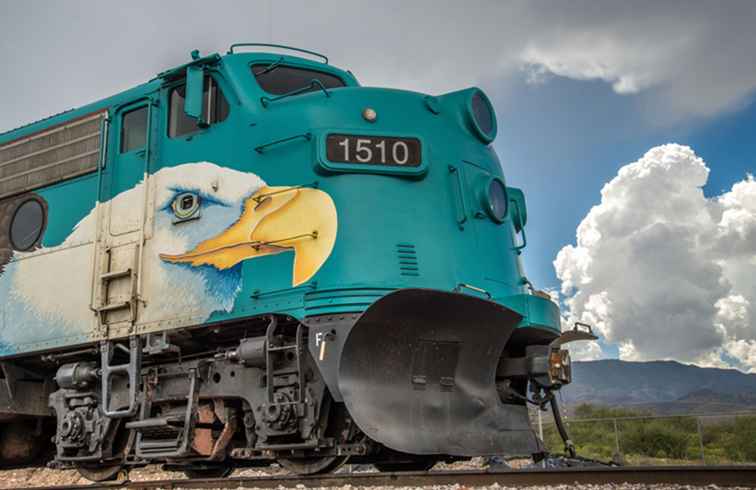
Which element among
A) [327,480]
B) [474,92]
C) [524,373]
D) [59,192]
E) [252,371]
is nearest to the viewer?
[327,480]

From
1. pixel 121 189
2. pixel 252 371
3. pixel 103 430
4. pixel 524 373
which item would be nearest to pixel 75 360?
pixel 103 430

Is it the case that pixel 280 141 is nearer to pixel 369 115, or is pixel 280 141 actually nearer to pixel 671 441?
pixel 369 115

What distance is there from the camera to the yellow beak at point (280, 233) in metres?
6.43

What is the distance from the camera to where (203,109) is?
748cm

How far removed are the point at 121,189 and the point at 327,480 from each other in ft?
12.2

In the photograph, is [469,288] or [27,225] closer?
[469,288]

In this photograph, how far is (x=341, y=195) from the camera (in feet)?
21.4

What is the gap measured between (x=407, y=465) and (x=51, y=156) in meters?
5.30

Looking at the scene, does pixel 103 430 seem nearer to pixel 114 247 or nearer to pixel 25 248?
pixel 114 247

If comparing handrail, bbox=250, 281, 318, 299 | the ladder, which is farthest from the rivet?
the ladder

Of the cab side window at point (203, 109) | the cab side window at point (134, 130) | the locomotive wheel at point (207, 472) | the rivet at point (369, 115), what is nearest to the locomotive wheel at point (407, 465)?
the locomotive wheel at point (207, 472)

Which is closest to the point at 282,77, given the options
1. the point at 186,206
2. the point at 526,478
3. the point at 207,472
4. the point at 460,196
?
the point at 186,206

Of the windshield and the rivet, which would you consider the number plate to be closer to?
the rivet

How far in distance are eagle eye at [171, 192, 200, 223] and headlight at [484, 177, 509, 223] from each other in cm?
272
